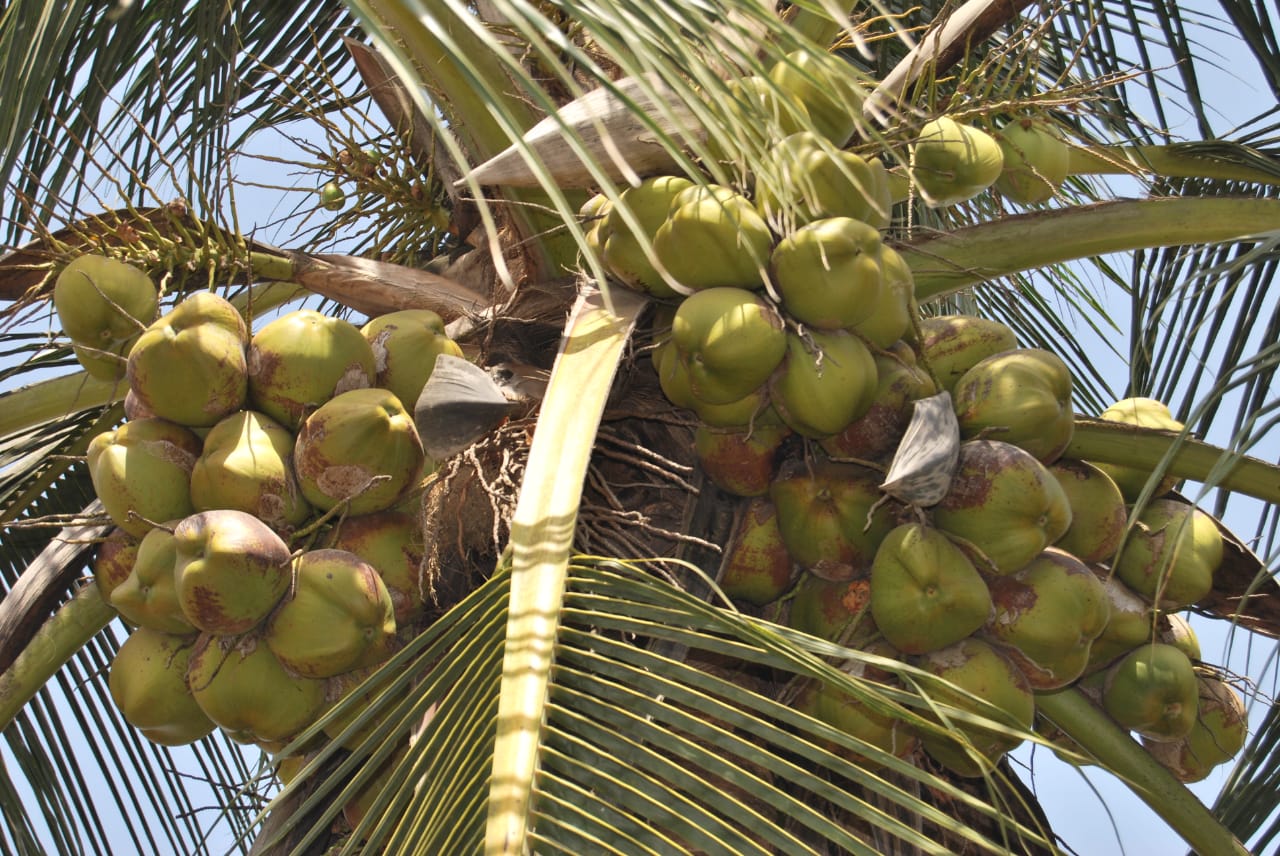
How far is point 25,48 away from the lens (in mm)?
1307

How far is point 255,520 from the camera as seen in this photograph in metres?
1.54

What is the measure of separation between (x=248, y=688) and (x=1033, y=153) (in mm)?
1352

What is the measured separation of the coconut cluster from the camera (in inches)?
59.7

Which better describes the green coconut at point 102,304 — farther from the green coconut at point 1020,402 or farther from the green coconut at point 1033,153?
the green coconut at point 1033,153

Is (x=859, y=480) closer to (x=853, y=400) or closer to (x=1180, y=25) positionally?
(x=853, y=400)

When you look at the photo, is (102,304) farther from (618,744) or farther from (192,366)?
(618,744)

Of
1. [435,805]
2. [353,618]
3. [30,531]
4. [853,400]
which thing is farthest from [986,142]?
[30,531]

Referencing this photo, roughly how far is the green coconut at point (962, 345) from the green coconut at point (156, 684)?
1.01 metres

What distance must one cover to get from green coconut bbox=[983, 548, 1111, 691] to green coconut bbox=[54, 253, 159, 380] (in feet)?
3.76

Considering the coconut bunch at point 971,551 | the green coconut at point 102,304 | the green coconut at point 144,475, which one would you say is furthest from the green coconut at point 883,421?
the green coconut at point 102,304

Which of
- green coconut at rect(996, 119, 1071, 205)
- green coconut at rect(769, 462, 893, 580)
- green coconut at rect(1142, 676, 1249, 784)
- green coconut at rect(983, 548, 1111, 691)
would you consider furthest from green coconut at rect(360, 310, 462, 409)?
green coconut at rect(1142, 676, 1249, 784)

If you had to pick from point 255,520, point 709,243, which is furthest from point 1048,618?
point 255,520

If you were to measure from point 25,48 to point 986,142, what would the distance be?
123 cm

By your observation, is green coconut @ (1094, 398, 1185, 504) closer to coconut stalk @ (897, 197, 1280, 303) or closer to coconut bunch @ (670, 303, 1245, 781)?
coconut bunch @ (670, 303, 1245, 781)
